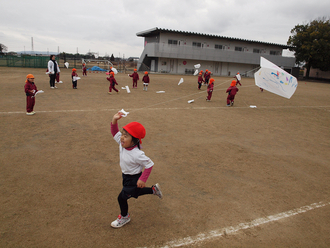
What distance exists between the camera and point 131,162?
3020 millimetres

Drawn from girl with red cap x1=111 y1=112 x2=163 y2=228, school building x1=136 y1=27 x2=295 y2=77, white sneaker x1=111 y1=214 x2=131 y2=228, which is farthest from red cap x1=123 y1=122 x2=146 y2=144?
school building x1=136 y1=27 x2=295 y2=77

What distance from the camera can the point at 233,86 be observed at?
42.5 ft

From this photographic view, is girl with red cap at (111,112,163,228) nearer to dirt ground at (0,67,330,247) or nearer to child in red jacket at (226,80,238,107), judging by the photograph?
dirt ground at (0,67,330,247)

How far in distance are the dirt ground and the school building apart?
30984 mm

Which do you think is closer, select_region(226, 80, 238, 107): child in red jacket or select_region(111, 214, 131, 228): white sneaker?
select_region(111, 214, 131, 228): white sneaker

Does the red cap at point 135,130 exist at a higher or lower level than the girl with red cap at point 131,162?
higher

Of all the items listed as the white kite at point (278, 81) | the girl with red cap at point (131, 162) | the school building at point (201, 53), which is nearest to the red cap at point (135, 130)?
the girl with red cap at point (131, 162)

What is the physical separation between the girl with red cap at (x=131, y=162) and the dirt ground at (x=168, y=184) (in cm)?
47

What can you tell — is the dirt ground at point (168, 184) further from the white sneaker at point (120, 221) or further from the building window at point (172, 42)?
the building window at point (172, 42)

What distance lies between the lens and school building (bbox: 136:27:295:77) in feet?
122

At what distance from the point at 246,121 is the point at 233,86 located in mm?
3640

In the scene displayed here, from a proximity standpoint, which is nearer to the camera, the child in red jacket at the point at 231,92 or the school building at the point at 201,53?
the child in red jacket at the point at 231,92

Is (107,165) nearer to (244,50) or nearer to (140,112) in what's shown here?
(140,112)

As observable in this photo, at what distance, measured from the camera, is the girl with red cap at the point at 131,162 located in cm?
291
